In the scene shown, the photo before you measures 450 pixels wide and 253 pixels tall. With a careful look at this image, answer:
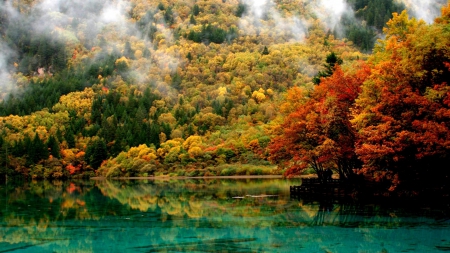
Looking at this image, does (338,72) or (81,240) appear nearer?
(81,240)

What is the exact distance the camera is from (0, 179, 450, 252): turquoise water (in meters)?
26.1

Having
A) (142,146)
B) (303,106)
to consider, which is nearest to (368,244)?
(303,106)

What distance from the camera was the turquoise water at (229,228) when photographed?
85.5ft

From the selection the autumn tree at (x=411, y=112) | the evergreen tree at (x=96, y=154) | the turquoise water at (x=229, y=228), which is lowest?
the turquoise water at (x=229, y=228)

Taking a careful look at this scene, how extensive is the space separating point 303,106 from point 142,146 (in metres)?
77.1

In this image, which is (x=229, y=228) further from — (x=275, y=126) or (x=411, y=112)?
(x=275, y=126)

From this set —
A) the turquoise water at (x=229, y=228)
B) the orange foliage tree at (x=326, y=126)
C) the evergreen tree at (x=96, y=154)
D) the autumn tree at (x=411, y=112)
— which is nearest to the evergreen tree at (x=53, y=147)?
the evergreen tree at (x=96, y=154)

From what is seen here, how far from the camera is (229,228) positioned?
31859 mm

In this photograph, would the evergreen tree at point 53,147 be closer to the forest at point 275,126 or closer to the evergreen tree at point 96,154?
the forest at point 275,126

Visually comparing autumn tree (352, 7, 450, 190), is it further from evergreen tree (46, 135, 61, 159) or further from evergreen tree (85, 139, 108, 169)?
evergreen tree (46, 135, 61, 159)

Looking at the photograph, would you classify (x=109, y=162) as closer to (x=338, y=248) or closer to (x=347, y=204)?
(x=347, y=204)

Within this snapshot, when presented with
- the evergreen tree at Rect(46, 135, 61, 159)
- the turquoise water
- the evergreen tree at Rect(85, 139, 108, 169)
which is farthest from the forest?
the turquoise water

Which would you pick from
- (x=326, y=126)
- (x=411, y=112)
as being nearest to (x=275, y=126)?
(x=326, y=126)

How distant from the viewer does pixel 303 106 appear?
57781mm
